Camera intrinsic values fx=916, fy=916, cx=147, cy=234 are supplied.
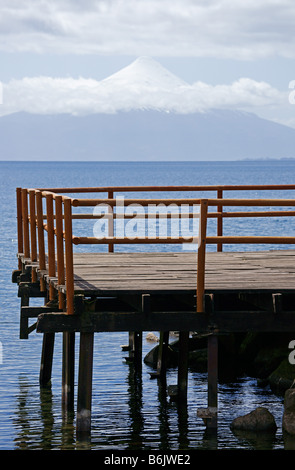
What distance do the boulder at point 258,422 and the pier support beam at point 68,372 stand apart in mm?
2934

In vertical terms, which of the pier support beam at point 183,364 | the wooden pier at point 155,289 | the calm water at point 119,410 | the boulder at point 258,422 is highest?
the wooden pier at point 155,289

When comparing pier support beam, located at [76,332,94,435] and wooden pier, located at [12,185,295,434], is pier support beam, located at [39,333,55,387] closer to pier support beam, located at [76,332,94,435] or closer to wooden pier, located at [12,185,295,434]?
wooden pier, located at [12,185,295,434]

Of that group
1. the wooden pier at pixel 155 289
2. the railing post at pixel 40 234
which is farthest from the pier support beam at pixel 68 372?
the railing post at pixel 40 234

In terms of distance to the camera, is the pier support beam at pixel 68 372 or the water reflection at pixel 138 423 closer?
the water reflection at pixel 138 423

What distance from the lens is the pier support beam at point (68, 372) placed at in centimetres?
1467

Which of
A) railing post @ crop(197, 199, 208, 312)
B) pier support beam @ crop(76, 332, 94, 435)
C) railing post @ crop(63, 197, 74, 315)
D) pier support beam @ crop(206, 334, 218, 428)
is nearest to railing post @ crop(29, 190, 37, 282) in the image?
railing post @ crop(63, 197, 74, 315)

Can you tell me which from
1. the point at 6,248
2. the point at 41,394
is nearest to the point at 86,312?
the point at 41,394

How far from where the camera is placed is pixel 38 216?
14.0 m

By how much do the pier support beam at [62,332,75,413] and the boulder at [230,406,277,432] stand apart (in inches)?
116

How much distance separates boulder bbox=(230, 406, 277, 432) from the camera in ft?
43.4

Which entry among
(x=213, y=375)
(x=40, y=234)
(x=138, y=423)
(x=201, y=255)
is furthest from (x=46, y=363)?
(x=201, y=255)

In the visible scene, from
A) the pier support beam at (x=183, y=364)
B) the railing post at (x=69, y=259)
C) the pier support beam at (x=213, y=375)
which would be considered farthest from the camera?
the pier support beam at (x=183, y=364)

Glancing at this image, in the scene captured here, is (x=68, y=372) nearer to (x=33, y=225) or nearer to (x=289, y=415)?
(x=33, y=225)

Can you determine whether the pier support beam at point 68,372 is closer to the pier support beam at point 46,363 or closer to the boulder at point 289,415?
the pier support beam at point 46,363
